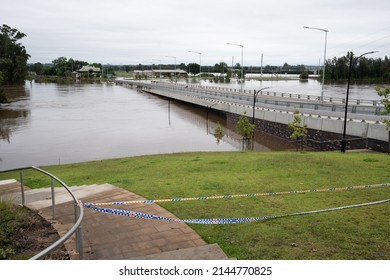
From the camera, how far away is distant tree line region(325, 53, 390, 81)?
406 ft

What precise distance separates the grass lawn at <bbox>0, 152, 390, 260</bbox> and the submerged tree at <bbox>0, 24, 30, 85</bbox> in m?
104

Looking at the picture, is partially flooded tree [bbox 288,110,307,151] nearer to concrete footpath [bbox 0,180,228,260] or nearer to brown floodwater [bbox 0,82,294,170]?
brown floodwater [bbox 0,82,294,170]

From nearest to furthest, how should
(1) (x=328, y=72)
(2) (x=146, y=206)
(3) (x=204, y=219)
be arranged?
(3) (x=204, y=219), (2) (x=146, y=206), (1) (x=328, y=72)

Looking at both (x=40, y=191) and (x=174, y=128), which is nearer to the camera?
(x=40, y=191)

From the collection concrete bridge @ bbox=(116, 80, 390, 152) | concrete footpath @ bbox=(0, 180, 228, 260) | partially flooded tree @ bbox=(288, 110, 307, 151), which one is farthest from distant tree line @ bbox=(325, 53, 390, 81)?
concrete footpath @ bbox=(0, 180, 228, 260)

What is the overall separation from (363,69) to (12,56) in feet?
403

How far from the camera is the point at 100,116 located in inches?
2058

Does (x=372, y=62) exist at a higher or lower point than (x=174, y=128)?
higher

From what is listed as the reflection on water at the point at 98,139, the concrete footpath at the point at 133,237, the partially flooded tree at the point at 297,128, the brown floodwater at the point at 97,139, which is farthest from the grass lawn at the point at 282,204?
the partially flooded tree at the point at 297,128

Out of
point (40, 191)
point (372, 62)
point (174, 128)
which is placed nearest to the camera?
point (40, 191)

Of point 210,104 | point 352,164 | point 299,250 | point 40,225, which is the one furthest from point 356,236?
point 210,104

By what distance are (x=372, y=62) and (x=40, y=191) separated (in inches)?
5712

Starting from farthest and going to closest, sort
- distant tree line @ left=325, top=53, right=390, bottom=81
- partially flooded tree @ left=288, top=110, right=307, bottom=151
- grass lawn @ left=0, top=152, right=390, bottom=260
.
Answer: distant tree line @ left=325, top=53, right=390, bottom=81
partially flooded tree @ left=288, top=110, right=307, bottom=151
grass lawn @ left=0, top=152, right=390, bottom=260

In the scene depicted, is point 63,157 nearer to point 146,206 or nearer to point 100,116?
point 146,206
